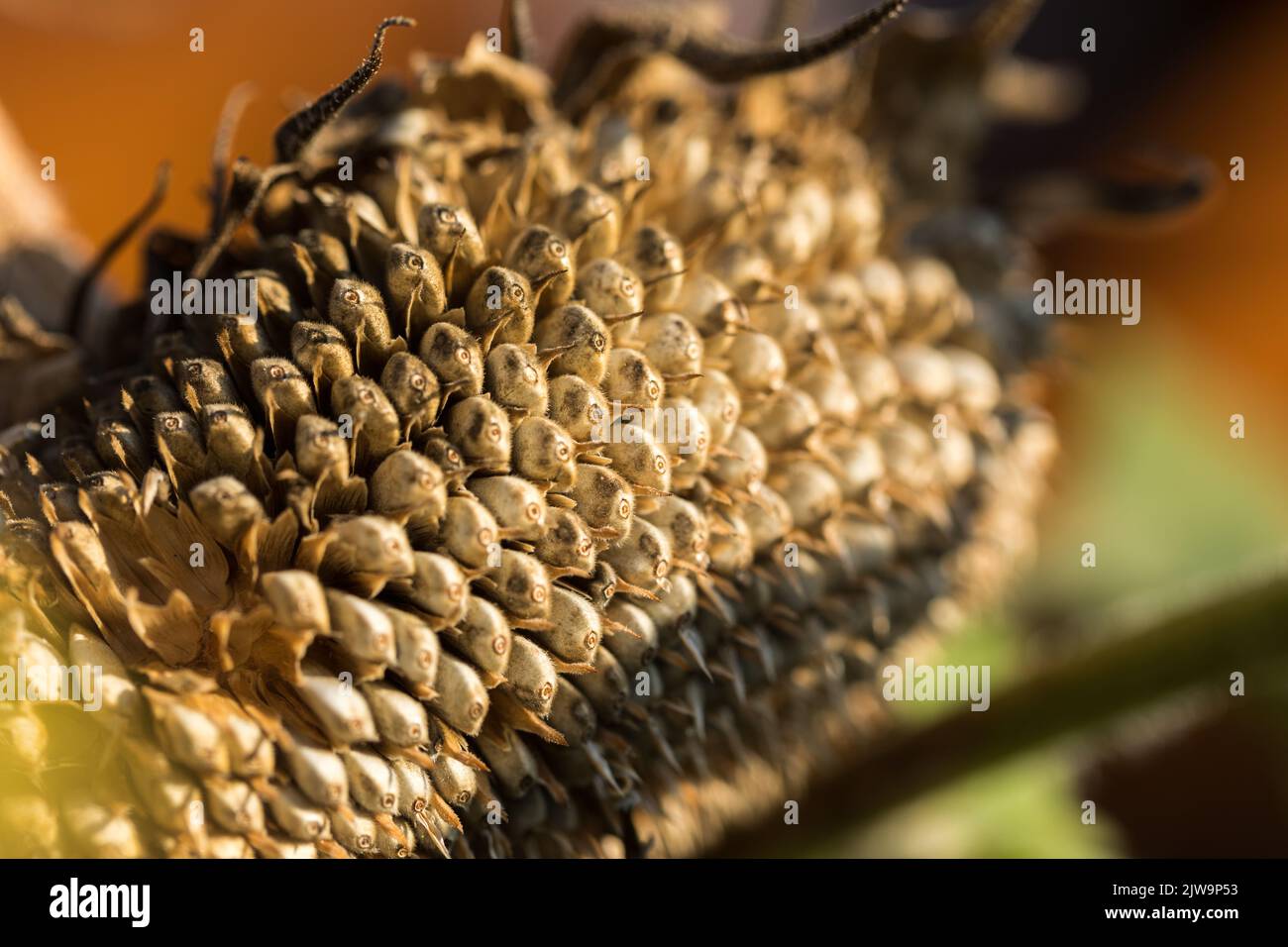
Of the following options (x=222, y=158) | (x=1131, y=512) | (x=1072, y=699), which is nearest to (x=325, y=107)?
(x=222, y=158)

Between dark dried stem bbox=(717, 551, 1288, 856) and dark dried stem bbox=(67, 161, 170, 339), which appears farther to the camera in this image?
dark dried stem bbox=(717, 551, 1288, 856)

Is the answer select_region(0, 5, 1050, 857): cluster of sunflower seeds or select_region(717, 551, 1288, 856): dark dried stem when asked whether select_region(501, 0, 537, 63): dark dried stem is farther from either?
select_region(717, 551, 1288, 856): dark dried stem

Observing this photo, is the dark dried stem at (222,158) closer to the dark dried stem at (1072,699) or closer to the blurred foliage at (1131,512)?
the dark dried stem at (1072,699)

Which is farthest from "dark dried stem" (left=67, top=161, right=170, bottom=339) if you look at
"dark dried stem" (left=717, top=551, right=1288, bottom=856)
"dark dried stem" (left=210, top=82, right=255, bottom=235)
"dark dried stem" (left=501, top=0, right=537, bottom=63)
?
"dark dried stem" (left=717, top=551, right=1288, bottom=856)

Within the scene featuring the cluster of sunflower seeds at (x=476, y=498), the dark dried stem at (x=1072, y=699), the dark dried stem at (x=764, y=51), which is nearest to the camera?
the cluster of sunflower seeds at (x=476, y=498)

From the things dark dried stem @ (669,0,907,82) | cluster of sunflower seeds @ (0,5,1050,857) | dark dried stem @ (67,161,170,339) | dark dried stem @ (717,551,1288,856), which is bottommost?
dark dried stem @ (717,551,1288,856)

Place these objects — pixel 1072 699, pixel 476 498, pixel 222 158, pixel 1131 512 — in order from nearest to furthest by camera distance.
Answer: pixel 476 498, pixel 222 158, pixel 1072 699, pixel 1131 512

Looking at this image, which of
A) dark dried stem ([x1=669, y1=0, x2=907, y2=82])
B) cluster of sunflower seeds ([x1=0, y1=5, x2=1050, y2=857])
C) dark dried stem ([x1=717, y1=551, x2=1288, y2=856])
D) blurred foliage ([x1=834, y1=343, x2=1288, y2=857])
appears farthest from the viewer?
blurred foliage ([x1=834, y1=343, x2=1288, y2=857])

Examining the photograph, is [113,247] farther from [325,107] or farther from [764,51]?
[764,51]

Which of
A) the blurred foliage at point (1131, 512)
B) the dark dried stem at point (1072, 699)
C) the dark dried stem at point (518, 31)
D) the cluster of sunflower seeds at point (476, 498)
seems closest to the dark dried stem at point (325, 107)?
the cluster of sunflower seeds at point (476, 498)

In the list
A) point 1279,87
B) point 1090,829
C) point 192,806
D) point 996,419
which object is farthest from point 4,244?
point 1279,87
